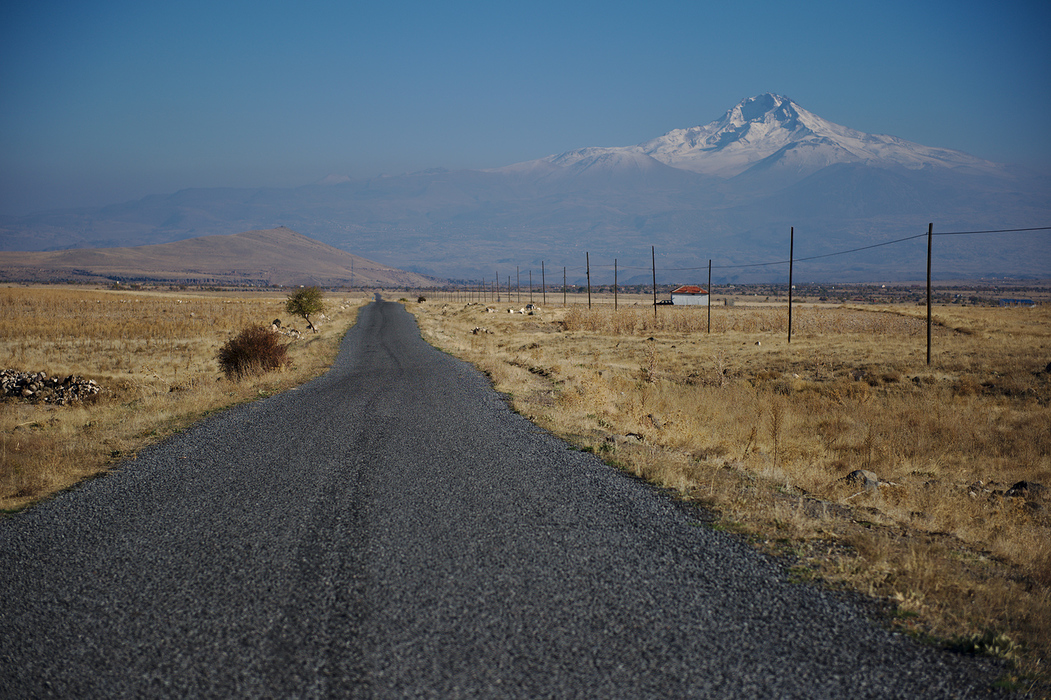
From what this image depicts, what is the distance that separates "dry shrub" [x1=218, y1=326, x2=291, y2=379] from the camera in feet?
70.1

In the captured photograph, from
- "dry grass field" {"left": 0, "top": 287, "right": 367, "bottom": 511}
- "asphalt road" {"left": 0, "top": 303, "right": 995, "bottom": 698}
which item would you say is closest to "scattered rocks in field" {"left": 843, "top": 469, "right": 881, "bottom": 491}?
"asphalt road" {"left": 0, "top": 303, "right": 995, "bottom": 698}

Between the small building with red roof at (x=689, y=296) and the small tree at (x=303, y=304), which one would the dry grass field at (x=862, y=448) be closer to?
the small tree at (x=303, y=304)

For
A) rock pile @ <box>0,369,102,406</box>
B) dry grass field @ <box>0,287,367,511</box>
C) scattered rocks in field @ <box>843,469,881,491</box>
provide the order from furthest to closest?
1. rock pile @ <box>0,369,102,406</box>
2. scattered rocks in field @ <box>843,469,881,491</box>
3. dry grass field @ <box>0,287,367,511</box>

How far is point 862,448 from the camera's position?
52.9 feet

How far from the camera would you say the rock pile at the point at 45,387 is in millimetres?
19281

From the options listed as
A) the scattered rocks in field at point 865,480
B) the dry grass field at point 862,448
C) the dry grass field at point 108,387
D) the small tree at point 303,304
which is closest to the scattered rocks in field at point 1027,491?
the dry grass field at point 862,448

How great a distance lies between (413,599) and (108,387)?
61.9ft

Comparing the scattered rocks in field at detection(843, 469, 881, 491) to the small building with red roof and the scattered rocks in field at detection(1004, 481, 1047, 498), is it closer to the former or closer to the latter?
the scattered rocks in field at detection(1004, 481, 1047, 498)

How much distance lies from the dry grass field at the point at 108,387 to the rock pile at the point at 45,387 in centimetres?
38

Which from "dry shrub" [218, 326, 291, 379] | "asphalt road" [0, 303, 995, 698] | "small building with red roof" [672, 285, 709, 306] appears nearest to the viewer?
"asphalt road" [0, 303, 995, 698]

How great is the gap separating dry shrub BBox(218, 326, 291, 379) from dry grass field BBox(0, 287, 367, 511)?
466mm

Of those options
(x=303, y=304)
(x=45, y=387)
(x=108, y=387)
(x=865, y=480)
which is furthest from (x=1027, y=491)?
(x=303, y=304)

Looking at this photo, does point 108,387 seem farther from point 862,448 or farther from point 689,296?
point 689,296

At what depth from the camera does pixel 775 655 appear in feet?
15.3
